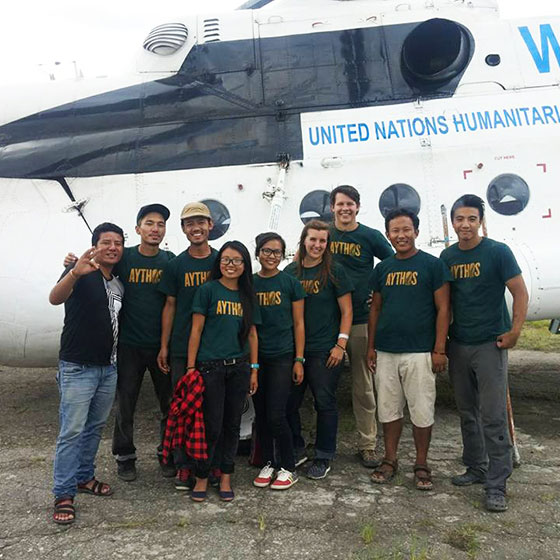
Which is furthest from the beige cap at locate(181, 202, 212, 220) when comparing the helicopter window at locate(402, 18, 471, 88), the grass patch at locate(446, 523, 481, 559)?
the helicopter window at locate(402, 18, 471, 88)

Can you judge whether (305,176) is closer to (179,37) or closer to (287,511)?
(179,37)

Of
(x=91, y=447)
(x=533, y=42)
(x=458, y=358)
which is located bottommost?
(x=91, y=447)

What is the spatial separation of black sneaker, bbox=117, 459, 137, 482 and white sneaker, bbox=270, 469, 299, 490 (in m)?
1.03

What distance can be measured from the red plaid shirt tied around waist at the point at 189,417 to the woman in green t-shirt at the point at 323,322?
0.75 meters

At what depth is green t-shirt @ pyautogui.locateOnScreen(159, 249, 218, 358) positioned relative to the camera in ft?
12.2

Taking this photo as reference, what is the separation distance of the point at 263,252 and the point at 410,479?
193 cm

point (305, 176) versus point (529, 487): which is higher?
point (305, 176)

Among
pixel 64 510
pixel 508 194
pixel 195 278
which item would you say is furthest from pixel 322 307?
pixel 508 194

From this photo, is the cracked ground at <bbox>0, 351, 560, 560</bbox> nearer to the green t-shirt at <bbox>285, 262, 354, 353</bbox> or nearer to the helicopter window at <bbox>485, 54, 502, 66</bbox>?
the green t-shirt at <bbox>285, 262, 354, 353</bbox>

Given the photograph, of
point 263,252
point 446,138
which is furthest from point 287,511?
point 446,138

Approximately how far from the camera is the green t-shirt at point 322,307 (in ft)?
12.5

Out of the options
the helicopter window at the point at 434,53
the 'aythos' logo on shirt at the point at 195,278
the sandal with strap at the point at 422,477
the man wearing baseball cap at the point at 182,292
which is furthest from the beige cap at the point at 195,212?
the helicopter window at the point at 434,53

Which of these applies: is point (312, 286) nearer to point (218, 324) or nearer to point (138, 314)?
point (218, 324)

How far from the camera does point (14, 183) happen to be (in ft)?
16.9
